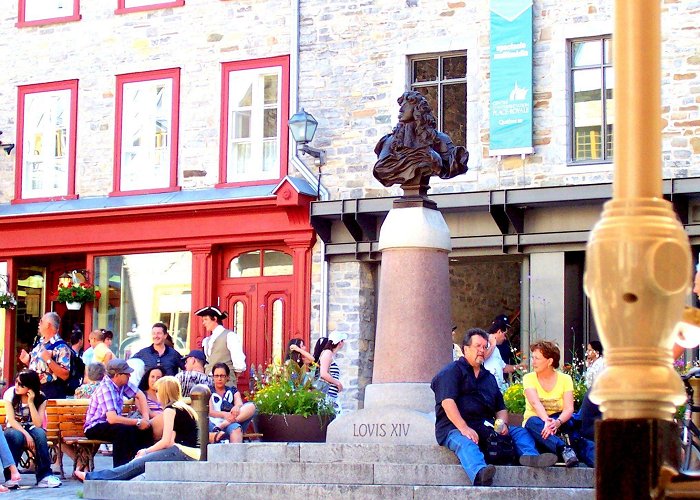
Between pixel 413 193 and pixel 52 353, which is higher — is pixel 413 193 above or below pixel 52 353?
A: above

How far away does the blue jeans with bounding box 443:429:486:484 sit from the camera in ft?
34.9

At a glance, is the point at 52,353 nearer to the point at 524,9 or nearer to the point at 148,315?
the point at 148,315

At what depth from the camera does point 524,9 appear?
1995cm

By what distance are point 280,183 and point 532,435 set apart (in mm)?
10114

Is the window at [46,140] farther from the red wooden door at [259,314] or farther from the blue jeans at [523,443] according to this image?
the blue jeans at [523,443]

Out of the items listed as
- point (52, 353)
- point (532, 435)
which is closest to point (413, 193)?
point (532, 435)

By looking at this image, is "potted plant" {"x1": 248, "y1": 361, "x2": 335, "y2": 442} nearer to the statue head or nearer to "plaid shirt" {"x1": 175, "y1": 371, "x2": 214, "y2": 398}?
"plaid shirt" {"x1": 175, "y1": 371, "x2": 214, "y2": 398}

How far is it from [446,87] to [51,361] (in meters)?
7.49

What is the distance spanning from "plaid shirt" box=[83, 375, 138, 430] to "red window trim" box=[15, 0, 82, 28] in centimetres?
1115

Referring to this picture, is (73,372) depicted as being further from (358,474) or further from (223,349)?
(358,474)

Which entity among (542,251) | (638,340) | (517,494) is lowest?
(517,494)

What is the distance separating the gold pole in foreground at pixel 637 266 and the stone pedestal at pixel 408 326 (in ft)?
24.7

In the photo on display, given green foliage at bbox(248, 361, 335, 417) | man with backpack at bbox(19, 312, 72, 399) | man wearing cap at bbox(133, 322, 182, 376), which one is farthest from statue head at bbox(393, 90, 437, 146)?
man with backpack at bbox(19, 312, 72, 399)

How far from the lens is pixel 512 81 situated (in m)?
19.9
